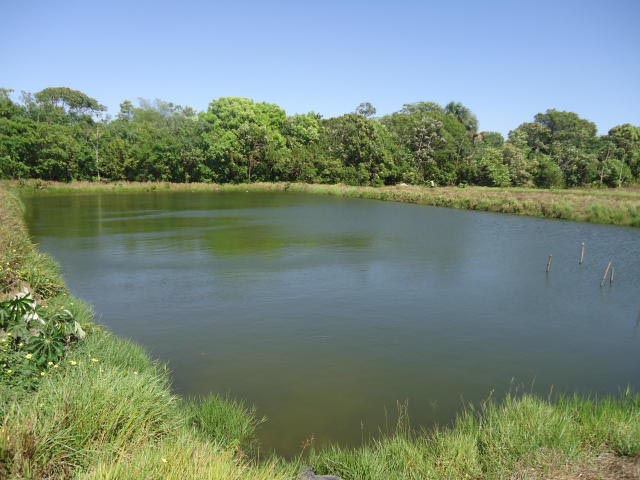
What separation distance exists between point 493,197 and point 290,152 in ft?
102

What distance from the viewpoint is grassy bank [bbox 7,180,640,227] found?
31562 mm

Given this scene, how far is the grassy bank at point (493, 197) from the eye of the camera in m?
31.6

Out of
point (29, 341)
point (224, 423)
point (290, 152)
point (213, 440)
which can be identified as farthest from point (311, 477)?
point (290, 152)

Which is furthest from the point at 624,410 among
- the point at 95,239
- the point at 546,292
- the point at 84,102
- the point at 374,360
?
the point at 84,102

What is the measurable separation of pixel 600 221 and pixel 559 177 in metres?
29.6

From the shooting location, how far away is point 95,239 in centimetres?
2216

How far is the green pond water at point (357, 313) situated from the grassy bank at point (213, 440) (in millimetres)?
914

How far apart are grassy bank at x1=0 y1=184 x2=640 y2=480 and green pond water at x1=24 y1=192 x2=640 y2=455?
36.0 inches

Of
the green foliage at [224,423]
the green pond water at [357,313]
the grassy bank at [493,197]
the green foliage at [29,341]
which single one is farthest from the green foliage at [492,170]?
the green foliage at [29,341]

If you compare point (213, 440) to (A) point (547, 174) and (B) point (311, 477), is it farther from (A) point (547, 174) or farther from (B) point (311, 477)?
(A) point (547, 174)

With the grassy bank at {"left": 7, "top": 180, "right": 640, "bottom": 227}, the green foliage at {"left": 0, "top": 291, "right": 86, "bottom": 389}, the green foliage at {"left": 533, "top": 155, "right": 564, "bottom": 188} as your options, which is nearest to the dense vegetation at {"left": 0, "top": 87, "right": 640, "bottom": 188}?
the green foliage at {"left": 533, "top": 155, "right": 564, "bottom": 188}

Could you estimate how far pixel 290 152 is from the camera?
63.1 m

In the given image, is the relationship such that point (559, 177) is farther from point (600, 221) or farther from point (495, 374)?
point (495, 374)

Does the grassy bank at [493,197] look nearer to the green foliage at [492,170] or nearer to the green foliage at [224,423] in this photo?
the green foliage at [492,170]
